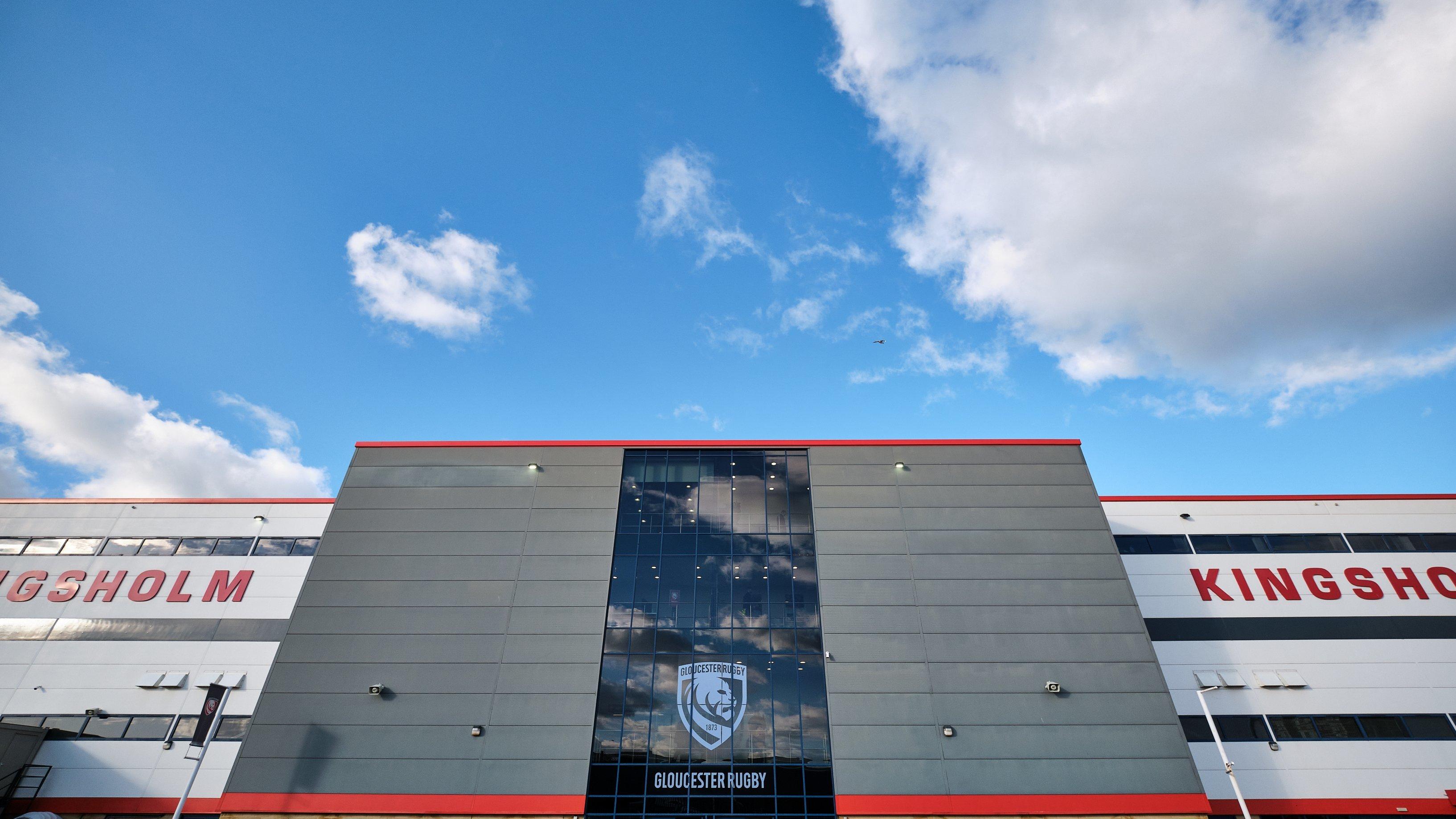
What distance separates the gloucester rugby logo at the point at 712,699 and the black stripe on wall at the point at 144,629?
1821cm

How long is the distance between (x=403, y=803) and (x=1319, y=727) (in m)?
36.3

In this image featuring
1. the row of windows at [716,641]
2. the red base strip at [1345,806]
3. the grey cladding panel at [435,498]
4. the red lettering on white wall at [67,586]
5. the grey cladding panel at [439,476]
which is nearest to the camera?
the red base strip at [1345,806]

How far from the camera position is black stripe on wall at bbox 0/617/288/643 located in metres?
26.4

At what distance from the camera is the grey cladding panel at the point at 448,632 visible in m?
22.2

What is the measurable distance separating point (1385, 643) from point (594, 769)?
34.1 m

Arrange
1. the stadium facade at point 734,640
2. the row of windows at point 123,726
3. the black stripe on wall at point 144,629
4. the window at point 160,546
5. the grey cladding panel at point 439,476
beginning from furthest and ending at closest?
the window at point 160,546, the grey cladding panel at point 439,476, the black stripe on wall at point 144,629, the row of windows at point 123,726, the stadium facade at point 734,640

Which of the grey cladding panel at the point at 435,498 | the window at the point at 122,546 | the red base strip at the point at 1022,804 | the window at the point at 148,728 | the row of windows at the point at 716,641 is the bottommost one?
the red base strip at the point at 1022,804

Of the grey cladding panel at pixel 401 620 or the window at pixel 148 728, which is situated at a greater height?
the grey cladding panel at pixel 401 620

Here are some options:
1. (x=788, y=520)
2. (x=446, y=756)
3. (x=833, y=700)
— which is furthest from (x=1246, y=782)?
(x=446, y=756)

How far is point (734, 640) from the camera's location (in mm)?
24422

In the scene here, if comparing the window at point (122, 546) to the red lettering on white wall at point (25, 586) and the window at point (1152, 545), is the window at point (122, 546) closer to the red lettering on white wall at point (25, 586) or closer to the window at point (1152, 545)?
the red lettering on white wall at point (25, 586)

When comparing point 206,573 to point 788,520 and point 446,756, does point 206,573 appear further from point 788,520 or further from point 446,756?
point 788,520

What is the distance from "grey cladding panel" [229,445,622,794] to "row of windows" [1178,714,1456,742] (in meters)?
25.1

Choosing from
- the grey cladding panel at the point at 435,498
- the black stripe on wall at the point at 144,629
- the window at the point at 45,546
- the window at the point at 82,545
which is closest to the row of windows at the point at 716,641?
the grey cladding panel at the point at 435,498
